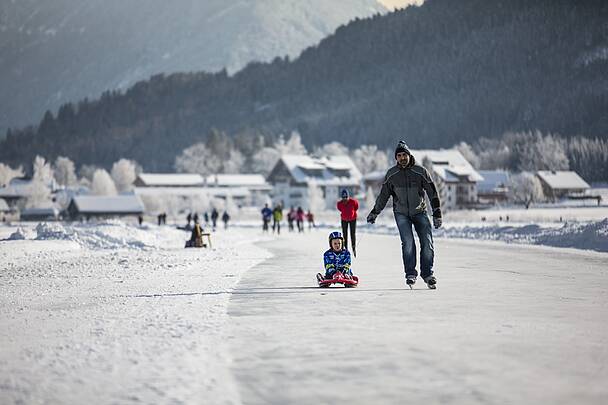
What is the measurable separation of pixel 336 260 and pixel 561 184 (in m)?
113

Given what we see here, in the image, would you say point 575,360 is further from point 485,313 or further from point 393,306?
point 393,306

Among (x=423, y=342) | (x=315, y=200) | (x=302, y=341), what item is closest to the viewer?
(x=423, y=342)

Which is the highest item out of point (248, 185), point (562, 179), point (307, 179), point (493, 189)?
point (307, 179)

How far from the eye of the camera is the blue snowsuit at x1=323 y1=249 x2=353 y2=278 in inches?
461

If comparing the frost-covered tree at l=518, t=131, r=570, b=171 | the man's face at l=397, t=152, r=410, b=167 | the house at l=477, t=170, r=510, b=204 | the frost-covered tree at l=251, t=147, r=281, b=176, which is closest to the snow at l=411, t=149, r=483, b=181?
the house at l=477, t=170, r=510, b=204

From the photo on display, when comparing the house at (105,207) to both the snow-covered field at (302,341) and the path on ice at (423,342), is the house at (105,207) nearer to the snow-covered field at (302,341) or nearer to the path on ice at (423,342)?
the snow-covered field at (302,341)

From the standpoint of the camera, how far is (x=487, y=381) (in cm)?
490

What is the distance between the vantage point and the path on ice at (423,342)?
4.73 m

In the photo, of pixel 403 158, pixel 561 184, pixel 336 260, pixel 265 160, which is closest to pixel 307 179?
pixel 561 184

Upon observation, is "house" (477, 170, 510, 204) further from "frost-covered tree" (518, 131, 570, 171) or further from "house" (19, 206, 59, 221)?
"house" (19, 206, 59, 221)

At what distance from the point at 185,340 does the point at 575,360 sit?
128 inches

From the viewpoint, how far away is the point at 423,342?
6.36 metres

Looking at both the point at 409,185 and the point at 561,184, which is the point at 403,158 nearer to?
the point at 409,185

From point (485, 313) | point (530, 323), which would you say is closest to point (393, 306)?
point (485, 313)
